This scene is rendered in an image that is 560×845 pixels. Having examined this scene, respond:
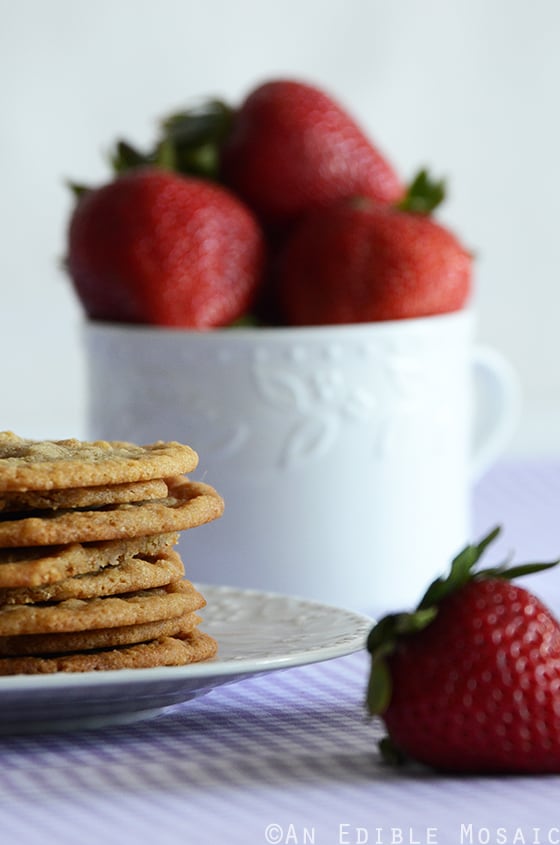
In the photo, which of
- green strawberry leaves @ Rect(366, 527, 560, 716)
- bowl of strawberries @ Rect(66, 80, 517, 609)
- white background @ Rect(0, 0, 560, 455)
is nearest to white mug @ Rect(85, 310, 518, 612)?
bowl of strawberries @ Rect(66, 80, 517, 609)

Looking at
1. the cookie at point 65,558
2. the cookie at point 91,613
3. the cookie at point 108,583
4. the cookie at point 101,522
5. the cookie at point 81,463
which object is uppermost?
the cookie at point 81,463

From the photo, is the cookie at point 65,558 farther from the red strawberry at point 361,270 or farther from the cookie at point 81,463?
the red strawberry at point 361,270

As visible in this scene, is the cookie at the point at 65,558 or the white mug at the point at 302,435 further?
the white mug at the point at 302,435

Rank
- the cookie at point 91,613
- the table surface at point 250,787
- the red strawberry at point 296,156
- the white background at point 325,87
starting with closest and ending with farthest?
the table surface at point 250,787 → the cookie at point 91,613 → the red strawberry at point 296,156 → the white background at point 325,87

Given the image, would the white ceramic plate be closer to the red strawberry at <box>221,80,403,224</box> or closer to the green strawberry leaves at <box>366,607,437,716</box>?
the green strawberry leaves at <box>366,607,437,716</box>

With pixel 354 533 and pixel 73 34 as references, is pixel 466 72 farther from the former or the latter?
pixel 354 533

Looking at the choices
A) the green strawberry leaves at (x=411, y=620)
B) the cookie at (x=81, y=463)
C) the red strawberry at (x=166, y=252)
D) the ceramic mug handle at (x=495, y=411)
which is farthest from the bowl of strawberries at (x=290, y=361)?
the green strawberry leaves at (x=411, y=620)

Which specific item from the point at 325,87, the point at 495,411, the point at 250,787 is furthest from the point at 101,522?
the point at 325,87

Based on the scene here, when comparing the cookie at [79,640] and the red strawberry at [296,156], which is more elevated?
the red strawberry at [296,156]

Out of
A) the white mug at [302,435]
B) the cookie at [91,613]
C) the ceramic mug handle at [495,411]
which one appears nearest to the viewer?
the cookie at [91,613]
